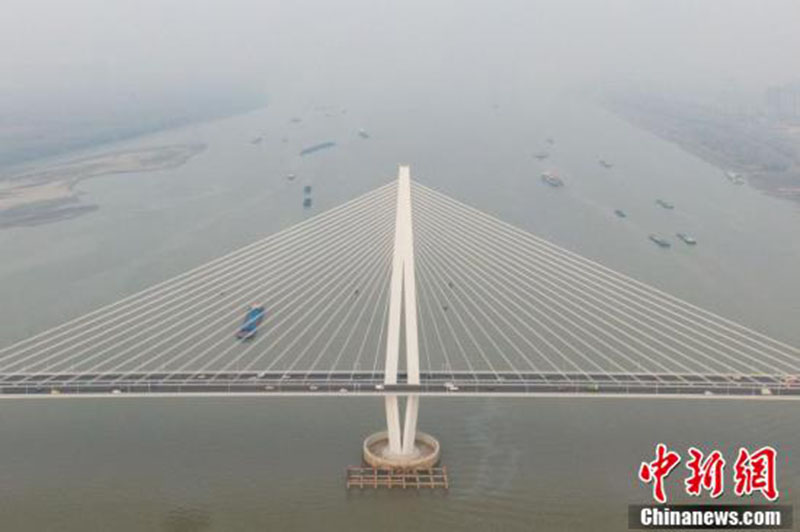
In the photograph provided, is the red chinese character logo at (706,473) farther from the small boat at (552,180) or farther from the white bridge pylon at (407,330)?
the small boat at (552,180)

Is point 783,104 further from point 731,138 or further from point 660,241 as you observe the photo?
point 660,241

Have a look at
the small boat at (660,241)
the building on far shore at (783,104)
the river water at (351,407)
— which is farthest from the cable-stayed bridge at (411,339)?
the building on far shore at (783,104)

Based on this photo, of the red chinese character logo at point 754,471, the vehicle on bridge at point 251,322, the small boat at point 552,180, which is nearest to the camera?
the red chinese character logo at point 754,471

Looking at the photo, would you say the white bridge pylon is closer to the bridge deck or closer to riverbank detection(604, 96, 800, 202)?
the bridge deck

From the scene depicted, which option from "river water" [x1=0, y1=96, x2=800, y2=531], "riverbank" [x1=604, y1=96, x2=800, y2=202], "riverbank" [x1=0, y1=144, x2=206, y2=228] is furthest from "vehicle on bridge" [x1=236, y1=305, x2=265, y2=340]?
"riverbank" [x1=604, y1=96, x2=800, y2=202]

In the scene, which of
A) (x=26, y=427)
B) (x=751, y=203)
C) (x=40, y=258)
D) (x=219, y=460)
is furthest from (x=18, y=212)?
(x=751, y=203)
